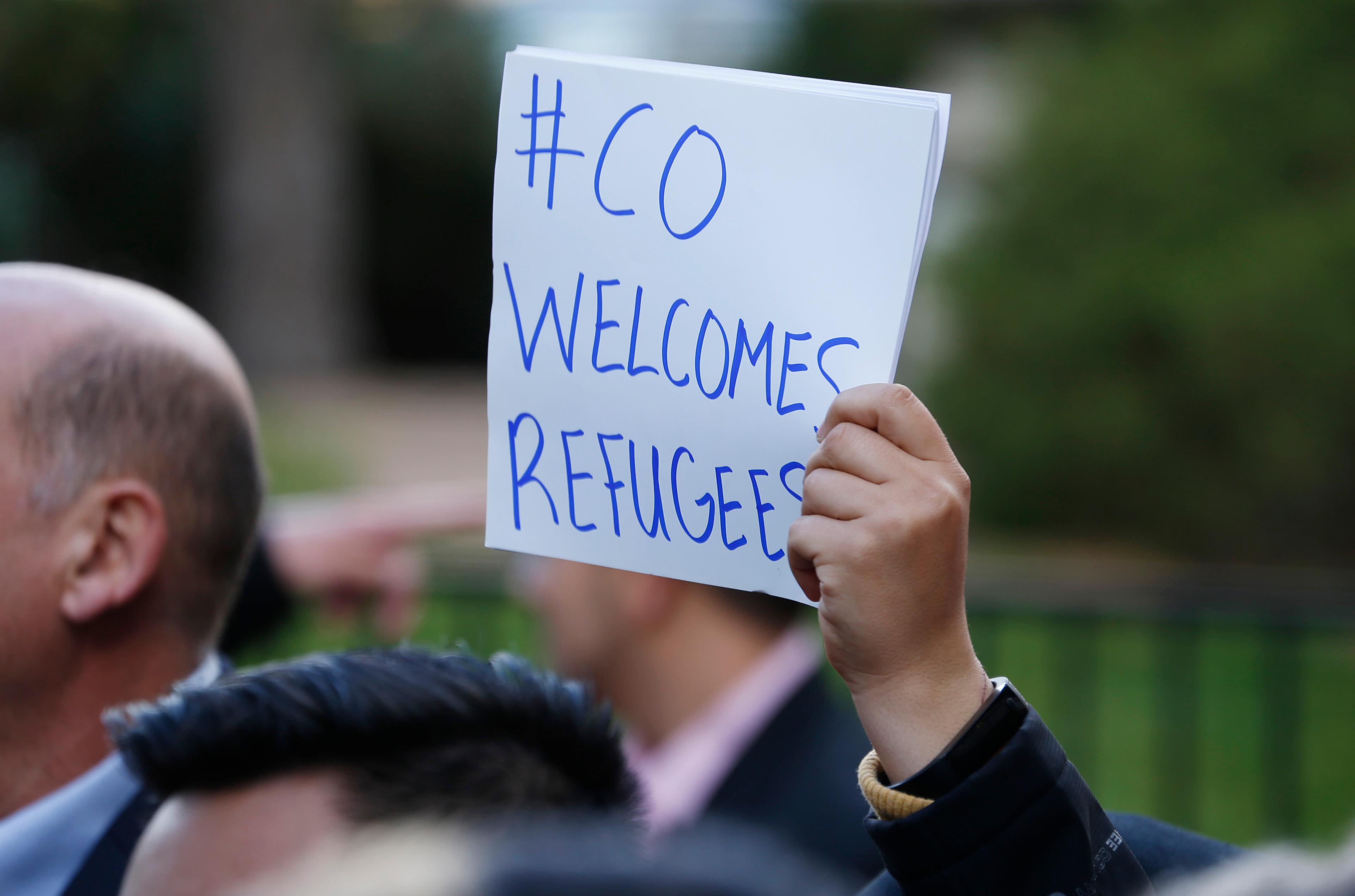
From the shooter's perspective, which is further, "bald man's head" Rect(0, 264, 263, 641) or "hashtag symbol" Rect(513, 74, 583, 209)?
"bald man's head" Rect(0, 264, 263, 641)

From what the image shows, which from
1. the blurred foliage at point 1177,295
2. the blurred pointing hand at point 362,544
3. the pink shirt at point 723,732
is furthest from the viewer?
the blurred foliage at point 1177,295

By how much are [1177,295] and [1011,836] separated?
6.07 m

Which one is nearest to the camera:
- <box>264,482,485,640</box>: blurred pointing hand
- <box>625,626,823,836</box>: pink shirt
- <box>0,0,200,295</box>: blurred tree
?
<box>625,626,823,836</box>: pink shirt

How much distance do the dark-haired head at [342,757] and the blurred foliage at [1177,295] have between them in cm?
599

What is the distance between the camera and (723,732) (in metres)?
2.78

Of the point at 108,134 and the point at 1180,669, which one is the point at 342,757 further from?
the point at 108,134

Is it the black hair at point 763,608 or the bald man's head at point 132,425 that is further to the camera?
the black hair at point 763,608

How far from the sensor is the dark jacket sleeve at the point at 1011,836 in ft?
3.47

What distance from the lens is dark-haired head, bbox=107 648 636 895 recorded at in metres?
1.04

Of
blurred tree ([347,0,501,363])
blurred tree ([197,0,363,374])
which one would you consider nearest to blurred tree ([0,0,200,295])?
blurred tree ([197,0,363,374])

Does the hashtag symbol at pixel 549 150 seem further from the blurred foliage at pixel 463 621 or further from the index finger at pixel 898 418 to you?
the blurred foliage at pixel 463 621

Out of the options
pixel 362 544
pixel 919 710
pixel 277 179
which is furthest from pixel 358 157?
pixel 919 710

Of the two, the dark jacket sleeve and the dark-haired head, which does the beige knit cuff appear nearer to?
the dark jacket sleeve

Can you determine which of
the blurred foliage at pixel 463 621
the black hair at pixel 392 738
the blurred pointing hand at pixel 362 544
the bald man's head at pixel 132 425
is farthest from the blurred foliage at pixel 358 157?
the black hair at pixel 392 738
